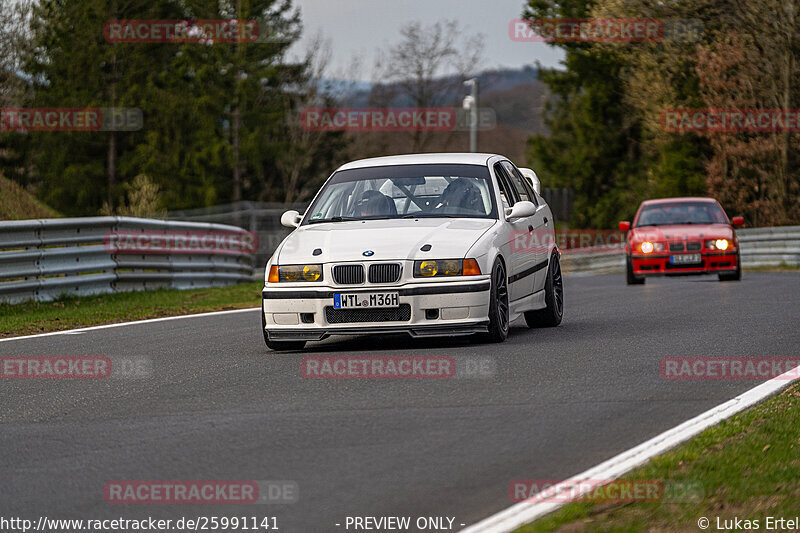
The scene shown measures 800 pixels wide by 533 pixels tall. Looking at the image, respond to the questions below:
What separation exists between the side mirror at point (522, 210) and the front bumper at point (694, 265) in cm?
1062

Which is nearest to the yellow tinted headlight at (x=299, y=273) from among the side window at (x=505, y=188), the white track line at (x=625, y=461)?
the side window at (x=505, y=188)

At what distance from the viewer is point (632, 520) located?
4766mm

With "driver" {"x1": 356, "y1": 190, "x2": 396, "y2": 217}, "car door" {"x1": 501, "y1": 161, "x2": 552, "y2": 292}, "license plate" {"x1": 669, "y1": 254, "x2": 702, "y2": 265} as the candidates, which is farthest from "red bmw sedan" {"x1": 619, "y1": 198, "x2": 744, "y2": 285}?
"driver" {"x1": 356, "y1": 190, "x2": 396, "y2": 217}

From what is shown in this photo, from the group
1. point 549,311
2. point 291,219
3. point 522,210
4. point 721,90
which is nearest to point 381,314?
point 522,210

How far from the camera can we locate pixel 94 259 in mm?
17297

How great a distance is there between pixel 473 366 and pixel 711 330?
3263 millimetres

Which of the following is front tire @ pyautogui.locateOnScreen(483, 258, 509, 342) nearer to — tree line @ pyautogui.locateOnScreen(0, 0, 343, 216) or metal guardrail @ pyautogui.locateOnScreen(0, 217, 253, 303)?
metal guardrail @ pyautogui.locateOnScreen(0, 217, 253, 303)

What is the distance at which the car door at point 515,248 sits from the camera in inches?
427

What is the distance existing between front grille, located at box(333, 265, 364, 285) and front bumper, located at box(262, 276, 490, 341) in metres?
0.06

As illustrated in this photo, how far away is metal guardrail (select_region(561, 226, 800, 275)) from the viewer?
3030 centimetres

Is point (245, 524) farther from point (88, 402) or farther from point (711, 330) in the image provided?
point (711, 330)

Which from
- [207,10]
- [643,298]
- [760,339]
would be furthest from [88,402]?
[207,10]

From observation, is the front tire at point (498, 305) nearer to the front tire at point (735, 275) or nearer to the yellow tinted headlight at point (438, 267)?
the yellow tinted headlight at point (438, 267)

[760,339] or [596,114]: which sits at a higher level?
[596,114]
